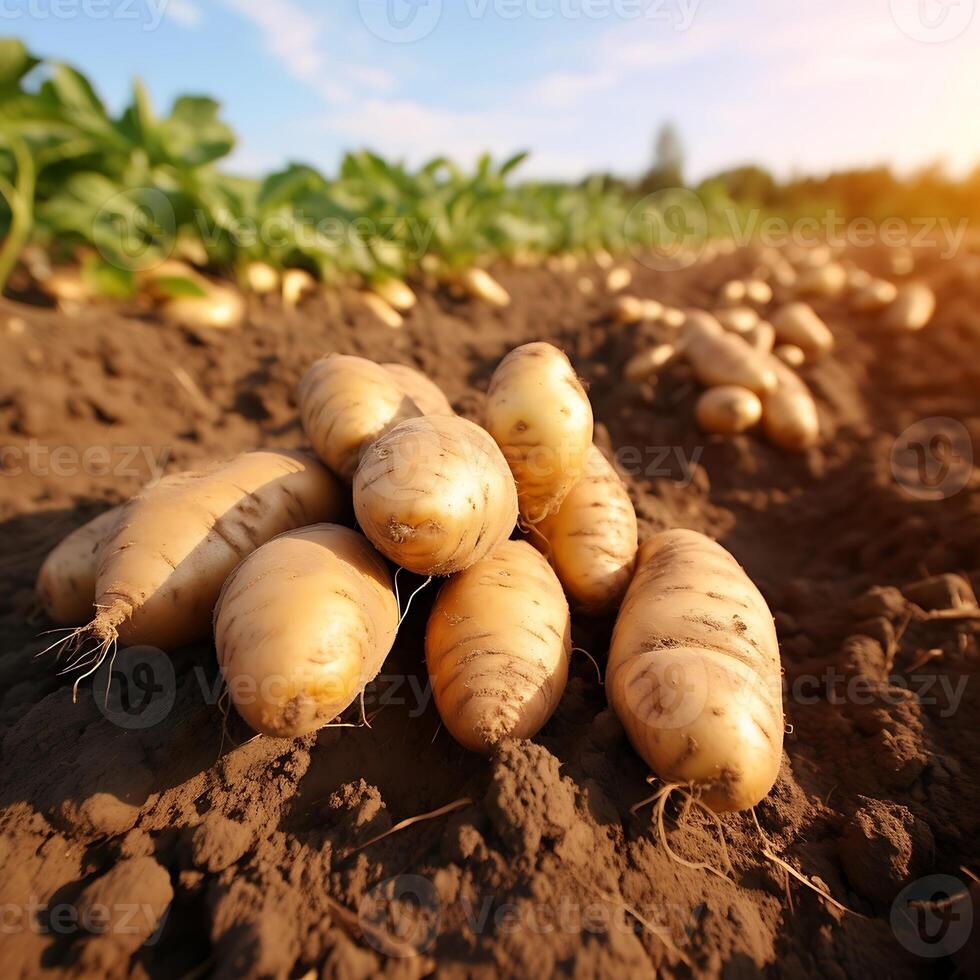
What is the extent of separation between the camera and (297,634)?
5.33ft

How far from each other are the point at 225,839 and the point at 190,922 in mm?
190

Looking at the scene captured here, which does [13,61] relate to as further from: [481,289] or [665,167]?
[665,167]

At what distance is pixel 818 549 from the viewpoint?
141 inches

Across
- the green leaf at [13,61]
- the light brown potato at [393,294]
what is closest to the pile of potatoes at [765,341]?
the light brown potato at [393,294]

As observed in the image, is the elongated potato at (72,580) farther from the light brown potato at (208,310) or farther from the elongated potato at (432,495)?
the light brown potato at (208,310)

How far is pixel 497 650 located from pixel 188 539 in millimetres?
1106

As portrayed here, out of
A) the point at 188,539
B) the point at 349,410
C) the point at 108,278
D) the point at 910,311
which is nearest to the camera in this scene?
the point at 188,539

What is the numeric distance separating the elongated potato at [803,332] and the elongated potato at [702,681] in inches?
168

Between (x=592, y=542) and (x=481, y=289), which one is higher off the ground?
(x=481, y=289)

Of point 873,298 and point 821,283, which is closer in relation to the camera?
point 873,298

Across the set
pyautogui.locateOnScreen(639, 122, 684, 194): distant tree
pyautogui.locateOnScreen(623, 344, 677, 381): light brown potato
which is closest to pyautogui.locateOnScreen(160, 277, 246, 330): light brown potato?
pyautogui.locateOnScreen(623, 344, 677, 381): light brown potato

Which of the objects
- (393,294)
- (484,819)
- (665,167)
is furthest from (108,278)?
(665,167)

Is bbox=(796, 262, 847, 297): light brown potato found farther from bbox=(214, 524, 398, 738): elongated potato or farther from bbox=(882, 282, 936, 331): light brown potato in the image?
bbox=(214, 524, 398, 738): elongated potato

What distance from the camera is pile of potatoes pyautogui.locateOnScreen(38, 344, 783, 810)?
1662 millimetres
